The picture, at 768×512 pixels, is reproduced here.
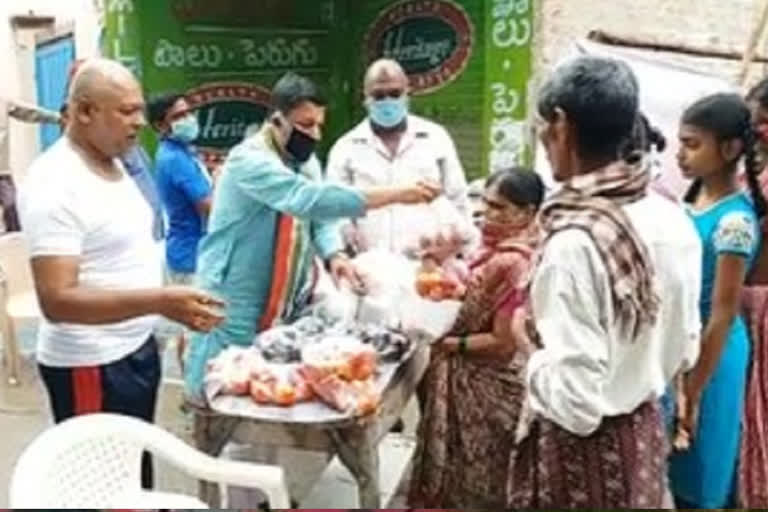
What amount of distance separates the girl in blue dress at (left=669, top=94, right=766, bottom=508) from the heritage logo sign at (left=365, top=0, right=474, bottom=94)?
2.81 meters

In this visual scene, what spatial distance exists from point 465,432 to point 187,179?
1498 millimetres

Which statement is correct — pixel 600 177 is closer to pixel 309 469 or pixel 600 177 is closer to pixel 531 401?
pixel 531 401

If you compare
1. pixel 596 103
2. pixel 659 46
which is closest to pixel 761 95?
pixel 596 103

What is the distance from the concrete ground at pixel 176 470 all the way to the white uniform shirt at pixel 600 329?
2.43 ft

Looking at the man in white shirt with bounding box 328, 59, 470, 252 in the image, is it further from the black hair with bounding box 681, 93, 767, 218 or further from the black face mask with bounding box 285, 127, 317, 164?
the black hair with bounding box 681, 93, 767, 218

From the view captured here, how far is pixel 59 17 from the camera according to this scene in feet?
21.0

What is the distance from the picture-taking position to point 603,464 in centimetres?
197

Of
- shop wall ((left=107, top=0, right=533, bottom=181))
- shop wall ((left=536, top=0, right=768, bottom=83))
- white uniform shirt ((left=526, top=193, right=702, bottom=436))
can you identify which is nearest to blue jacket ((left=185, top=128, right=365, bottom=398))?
white uniform shirt ((left=526, top=193, right=702, bottom=436))

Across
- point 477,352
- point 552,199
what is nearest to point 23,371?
point 477,352

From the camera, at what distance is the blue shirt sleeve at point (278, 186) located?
281 centimetres

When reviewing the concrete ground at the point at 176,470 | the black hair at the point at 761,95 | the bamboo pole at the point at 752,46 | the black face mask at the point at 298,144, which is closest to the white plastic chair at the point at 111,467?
the concrete ground at the point at 176,470

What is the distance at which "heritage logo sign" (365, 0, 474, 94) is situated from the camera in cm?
536

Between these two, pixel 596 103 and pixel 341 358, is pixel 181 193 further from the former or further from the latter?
pixel 596 103

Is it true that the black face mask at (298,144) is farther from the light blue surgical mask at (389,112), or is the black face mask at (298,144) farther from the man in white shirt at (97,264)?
the light blue surgical mask at (389,112)
